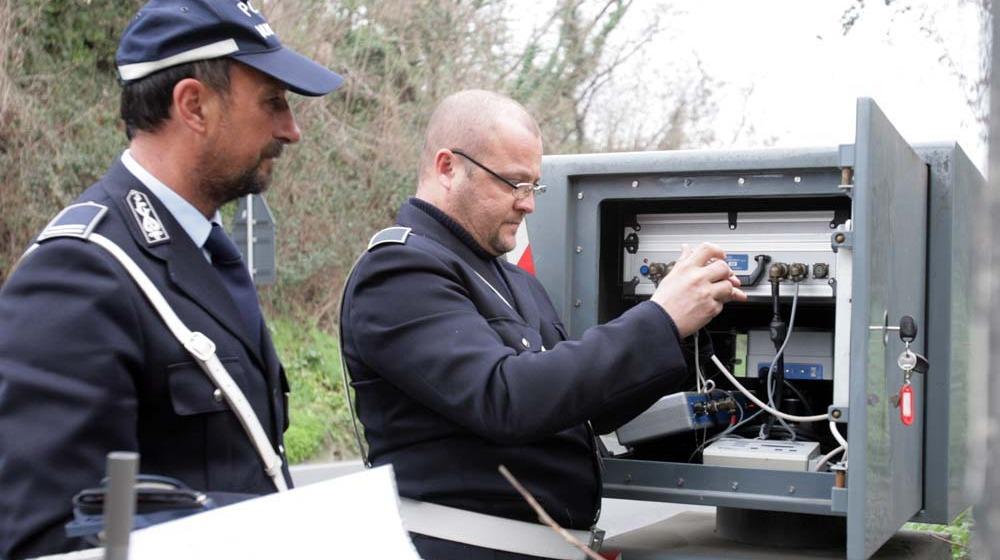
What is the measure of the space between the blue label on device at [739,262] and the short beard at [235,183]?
1.52m

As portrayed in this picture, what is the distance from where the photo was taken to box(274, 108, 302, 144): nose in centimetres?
202

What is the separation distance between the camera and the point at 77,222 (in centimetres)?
178

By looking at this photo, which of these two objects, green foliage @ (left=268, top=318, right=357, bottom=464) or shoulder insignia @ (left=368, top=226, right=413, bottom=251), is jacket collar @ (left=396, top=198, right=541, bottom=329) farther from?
green foliage @ (left=268, top=318, right=357, bottom=464)

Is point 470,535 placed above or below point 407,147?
below

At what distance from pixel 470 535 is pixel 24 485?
1.11 meters

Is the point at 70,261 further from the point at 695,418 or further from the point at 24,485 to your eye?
the point at 695,418

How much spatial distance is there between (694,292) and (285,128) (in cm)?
94

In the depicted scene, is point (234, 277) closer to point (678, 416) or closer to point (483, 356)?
point (483, 356)

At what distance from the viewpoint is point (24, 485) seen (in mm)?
1582

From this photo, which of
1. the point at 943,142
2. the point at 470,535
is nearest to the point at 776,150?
the point at 943,142

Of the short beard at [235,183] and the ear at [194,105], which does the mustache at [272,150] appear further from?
the ear at [194,105]

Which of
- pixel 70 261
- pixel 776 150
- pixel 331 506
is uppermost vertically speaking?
pixel 776 150

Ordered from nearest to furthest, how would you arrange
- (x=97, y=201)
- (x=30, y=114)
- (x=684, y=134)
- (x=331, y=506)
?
(x=331, y=506) → (x=97, y=201) → (x=30, y=114) → (x=684, y=134)

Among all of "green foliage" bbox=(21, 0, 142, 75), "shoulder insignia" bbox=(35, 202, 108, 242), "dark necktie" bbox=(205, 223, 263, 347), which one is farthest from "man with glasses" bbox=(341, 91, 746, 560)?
"green foliage" bbox=(21, 0, 142, 75)
